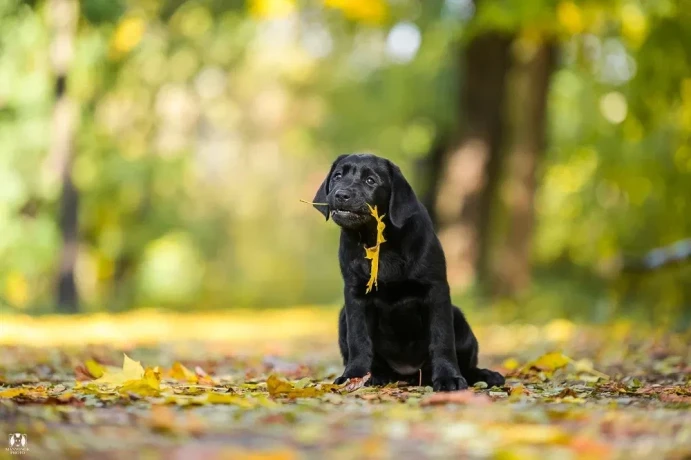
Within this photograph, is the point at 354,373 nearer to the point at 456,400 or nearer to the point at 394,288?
the point at 394,288

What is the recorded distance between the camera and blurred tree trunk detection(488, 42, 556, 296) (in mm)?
19188

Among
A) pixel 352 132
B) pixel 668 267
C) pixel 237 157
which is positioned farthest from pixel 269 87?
pixel 668 267

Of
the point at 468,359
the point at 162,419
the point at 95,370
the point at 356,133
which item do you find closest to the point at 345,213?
the point at 468,359

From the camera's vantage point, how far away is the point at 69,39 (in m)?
19.9

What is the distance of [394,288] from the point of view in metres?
6.63

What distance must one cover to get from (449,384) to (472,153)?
1492 cm

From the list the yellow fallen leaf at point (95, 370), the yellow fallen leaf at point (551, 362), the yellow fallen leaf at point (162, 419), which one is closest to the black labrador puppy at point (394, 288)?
the yellow fallen leaf at point (551, 362)

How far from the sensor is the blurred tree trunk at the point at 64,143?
19.8m

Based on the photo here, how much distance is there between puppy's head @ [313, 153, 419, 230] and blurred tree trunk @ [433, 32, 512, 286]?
1399 centimetres

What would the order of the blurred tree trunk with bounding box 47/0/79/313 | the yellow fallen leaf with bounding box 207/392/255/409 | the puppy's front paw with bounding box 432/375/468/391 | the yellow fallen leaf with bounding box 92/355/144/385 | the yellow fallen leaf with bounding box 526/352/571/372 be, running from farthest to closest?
the blurred tree trunk with bounding box 47/0/79/313 < the yellow fallen leaf with bounding box 526/352/571/372 < the yellow fallen leaf with bounding box 92/355/144/385 < the puppy's front paw with bounding box 432/375/468/391 < the yellow fallen leaf with bounding box 207/392/255/409

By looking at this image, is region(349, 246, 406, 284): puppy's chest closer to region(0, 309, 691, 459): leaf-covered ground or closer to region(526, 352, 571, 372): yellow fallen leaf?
region(0, 309, 691, 459): leaf-covered ground

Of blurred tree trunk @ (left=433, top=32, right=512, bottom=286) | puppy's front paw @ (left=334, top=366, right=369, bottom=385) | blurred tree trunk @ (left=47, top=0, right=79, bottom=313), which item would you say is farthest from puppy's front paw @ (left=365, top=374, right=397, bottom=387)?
blurred tree trunk @ (left=433, top=32, right=512, bottom=286)

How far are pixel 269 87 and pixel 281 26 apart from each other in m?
5.17

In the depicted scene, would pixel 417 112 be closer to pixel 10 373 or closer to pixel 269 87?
pixel 269 87
